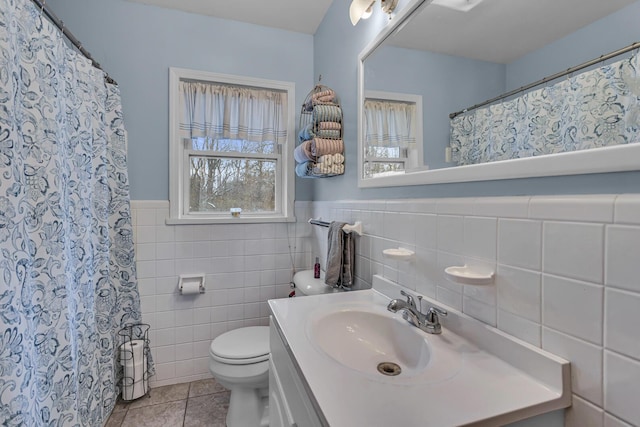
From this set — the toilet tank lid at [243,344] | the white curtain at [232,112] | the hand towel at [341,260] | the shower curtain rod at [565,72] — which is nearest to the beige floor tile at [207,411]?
the toilet tank lid at [243,344]

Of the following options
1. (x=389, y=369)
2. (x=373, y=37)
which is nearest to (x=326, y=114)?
(x=373, y=37)

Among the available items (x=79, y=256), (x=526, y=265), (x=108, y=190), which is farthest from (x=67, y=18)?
(x=526, y=265)

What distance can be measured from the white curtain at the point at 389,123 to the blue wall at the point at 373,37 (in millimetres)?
180

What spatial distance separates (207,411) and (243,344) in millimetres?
522

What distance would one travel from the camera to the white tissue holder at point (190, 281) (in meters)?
2.01

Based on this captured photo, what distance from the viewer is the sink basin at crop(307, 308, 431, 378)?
945mm

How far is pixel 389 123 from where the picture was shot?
1316 mm

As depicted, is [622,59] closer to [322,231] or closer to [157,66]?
[322,231]

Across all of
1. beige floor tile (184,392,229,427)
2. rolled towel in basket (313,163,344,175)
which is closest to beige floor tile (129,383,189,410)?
beige floor tile (184,392,229,427)

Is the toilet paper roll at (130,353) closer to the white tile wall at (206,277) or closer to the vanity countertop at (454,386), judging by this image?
the white tile wall at (206,277)

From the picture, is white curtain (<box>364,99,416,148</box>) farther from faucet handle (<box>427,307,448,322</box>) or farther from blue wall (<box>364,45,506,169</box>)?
faucet handle (<box>427,307,448,322</box>)

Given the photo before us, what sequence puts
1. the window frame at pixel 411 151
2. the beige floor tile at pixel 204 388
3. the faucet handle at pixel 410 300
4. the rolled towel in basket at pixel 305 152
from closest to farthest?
the faucet handle at pixel 410 300
the window frame at pixel 411 151
the rolled towel in basket at pixel 305 152
the beige floor tile at pixel 204 388

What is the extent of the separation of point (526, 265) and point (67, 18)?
8.88 ft

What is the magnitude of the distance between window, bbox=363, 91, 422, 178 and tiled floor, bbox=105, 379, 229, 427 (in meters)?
1.66
